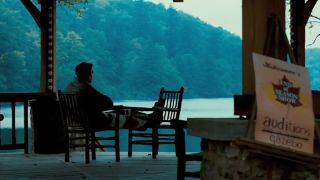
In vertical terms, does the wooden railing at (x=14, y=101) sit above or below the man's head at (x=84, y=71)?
below

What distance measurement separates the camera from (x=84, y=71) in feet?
20.2

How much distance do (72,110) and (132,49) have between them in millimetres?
9105

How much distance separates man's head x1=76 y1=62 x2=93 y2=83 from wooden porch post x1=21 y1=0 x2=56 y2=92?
2.06 m

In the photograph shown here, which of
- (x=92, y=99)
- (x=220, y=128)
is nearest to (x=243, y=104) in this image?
(x=220, y=128)

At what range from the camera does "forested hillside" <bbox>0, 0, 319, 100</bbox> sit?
44.2ft

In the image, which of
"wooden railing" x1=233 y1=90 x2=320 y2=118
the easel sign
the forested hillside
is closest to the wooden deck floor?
"wooden railing" x1=233 y1=90 x2=320 y2=118

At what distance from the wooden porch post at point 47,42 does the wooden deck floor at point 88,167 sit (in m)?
1.31

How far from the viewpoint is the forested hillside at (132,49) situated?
13.5m

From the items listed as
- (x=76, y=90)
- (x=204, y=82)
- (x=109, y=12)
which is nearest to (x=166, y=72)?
(x=204, y=82)

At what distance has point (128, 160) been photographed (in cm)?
656

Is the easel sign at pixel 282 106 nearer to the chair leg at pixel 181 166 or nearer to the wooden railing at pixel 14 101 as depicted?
the chair leg at pixel 181 166

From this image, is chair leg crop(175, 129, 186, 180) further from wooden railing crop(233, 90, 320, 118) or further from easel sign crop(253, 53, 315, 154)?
easel sign crop(253, 53, 315, 154)

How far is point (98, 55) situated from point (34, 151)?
7272 millimetres

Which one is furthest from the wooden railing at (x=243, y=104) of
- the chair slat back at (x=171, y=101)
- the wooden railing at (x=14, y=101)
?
the wooden railing at (x=14, y=101)
